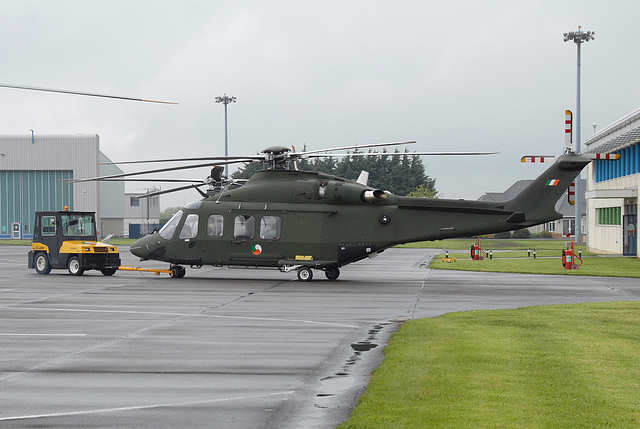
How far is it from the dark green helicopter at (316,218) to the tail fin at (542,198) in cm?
3

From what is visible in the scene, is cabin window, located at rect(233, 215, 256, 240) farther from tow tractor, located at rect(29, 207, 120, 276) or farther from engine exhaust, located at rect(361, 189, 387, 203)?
tow tractor, located at rect(29, 207, 120, 276)

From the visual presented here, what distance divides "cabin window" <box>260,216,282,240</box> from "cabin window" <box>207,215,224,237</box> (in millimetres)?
1611

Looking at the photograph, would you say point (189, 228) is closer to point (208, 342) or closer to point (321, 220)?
point (321, 220)

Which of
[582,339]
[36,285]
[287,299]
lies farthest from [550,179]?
[36,285]

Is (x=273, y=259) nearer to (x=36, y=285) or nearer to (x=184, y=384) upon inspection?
(x=36, y=285)

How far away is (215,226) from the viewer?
94.9ft

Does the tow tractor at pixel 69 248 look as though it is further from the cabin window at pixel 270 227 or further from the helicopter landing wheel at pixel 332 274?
the helicopter landing wheel at pixel 332 274

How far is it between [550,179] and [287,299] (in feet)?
34.8

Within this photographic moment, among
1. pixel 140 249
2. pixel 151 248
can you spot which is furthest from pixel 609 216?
pixel 140 249

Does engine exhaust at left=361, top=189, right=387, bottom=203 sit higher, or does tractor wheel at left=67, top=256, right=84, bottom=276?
engine exhaust at left=361, top=189, right=387, bottom=203

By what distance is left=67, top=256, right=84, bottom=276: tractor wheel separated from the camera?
99.8 feet

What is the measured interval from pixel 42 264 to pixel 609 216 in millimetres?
40998

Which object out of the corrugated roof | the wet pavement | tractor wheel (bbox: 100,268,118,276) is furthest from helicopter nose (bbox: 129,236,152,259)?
the corrugated roof

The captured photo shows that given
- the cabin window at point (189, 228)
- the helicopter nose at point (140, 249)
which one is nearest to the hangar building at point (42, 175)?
the helicopter nose at point (140, 249)
